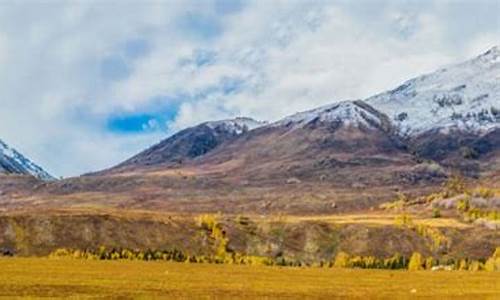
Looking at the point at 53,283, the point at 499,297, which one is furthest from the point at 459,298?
the point at 53,283

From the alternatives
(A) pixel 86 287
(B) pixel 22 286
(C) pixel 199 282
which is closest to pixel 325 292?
(C) pixel 199 282

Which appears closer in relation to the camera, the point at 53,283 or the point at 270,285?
the point at 53,283

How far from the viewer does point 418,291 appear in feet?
359

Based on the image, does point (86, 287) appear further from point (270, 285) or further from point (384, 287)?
point (384, 287)

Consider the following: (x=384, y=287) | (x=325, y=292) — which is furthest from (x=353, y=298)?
(x=384, y=287)

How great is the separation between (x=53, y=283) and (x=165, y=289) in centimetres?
1513

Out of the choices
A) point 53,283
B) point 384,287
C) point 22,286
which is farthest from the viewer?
point 384,287

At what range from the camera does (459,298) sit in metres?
97.2

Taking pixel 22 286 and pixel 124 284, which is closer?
pixel 22 286

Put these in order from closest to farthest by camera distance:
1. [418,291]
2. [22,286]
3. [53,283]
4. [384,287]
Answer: [22,286] < [53,283] < [418,291] < [384,287]

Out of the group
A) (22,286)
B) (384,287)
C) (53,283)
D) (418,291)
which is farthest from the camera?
(384,287)

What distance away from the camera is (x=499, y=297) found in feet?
318

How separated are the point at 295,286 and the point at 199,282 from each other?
518 inches

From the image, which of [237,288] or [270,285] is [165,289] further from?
[270,285]
